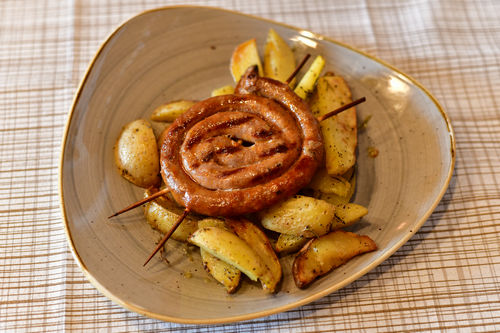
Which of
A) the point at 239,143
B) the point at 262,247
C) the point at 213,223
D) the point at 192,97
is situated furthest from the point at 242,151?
→ the point at 192,97

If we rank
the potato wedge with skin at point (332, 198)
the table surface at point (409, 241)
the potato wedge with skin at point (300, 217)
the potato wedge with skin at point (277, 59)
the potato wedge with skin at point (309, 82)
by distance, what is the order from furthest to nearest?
the potato wedge with skin at point (277, 59)
the potato wedge with skin at point (309, 82)
the potato wedge with skin at point (332, 198)
the table surface at point (409, 241)
the potato wedge with skin at point (300, 217)

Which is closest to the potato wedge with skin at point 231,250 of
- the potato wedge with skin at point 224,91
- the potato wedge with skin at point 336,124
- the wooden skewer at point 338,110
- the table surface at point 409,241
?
the table surface at point 409,241

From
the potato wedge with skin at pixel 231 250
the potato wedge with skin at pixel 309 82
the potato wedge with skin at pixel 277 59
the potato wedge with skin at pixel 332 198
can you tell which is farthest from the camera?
the potato wedge with skin at pixel 277 59

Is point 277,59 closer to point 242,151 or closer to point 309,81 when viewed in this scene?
point 309,81

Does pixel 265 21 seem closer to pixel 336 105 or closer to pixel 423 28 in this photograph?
pixel 336 105

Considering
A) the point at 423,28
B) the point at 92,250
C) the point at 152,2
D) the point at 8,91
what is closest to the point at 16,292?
the point at 92,250

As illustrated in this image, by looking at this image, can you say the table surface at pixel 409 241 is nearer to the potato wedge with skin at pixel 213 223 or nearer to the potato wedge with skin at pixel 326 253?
the potato wedge with skin at pixel 326 253
